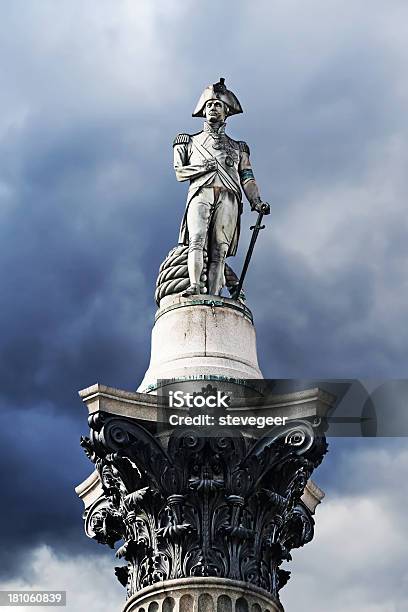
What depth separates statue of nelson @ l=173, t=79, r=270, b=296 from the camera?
92.6ft

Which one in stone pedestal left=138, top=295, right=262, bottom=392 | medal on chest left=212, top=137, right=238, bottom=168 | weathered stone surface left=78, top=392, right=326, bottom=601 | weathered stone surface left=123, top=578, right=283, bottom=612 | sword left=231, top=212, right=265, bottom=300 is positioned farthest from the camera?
medal on chest left=212, top=137, right=238, bottom=168

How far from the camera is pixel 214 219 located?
28.6 m

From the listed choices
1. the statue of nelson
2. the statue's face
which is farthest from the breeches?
the statue's face

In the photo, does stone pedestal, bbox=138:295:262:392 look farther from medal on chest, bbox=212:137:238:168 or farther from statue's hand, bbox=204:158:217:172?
medal on chest, bbox=212:137:238:168

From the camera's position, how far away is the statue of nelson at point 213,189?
28234 mm

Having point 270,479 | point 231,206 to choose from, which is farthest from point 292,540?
point 231,206

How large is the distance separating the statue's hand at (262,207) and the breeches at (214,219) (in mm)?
495

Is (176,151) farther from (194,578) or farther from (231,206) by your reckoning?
(194,578)

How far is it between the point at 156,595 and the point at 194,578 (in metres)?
0.83

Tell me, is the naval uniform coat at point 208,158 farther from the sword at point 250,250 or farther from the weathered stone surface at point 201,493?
the weathered stone surface at point 201,493

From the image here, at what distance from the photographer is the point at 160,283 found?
28.6 meters

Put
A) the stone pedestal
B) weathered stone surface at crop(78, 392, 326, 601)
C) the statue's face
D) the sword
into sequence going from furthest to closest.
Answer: the statue's face, the sword, the stone pedestal, weathered stone surface at crop(78, 392, 326, 601)

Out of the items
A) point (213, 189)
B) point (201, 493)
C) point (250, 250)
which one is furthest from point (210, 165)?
point (201, 493)

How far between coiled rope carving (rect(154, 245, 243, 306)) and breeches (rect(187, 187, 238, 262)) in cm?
34
